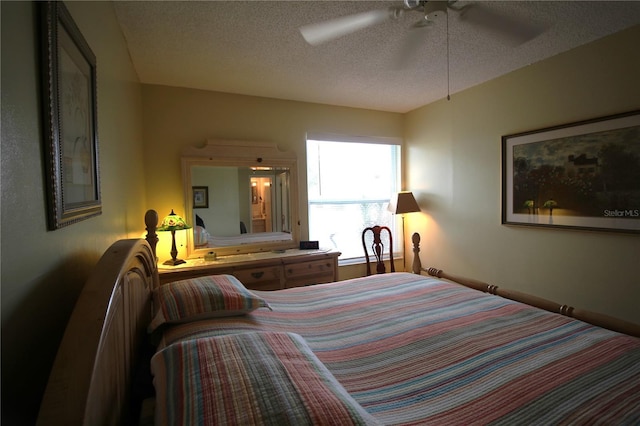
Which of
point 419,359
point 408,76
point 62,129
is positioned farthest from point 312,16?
point 419,359

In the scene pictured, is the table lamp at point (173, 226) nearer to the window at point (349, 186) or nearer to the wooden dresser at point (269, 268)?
the wooden dresser at point (269, 268)

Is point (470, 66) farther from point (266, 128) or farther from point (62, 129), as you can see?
point (62, 129)

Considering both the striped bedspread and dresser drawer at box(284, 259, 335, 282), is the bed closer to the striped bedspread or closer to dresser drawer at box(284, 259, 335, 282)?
the striped bedspread

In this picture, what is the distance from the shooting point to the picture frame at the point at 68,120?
2.56ft

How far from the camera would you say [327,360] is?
3.93 feet

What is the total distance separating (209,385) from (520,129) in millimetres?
3089

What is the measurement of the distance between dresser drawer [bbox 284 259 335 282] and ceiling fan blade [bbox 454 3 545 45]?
7.46ft

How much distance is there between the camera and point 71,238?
3.11 feet

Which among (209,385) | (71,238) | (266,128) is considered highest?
(266,128)

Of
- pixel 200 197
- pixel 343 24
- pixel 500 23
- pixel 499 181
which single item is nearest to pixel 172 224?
pixel 200 197

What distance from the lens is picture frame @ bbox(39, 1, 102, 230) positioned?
779 millimetres

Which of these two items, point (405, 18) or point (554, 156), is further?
point (554, 156)

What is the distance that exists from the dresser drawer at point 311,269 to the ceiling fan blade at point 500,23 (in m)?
2.27

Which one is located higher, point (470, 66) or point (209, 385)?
point (470, 66)
